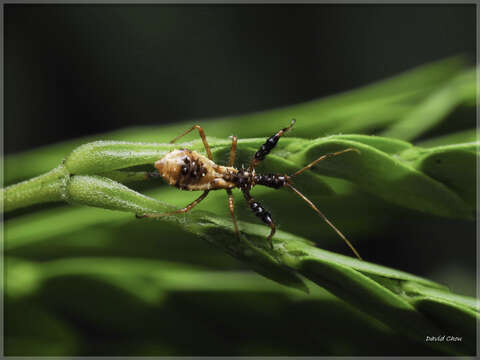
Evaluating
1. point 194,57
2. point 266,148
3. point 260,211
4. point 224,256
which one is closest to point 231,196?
point 260,211

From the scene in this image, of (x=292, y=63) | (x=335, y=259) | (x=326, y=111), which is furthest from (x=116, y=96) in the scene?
(x=335, y=259)

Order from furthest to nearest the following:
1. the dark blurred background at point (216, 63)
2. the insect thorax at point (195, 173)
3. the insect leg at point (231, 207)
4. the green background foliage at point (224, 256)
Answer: the dark blurred background at point (216, 63) < the insect thorax at point (195, 173) < the green background foliage at point (224, 256) < the insect leg at point (231, 207)

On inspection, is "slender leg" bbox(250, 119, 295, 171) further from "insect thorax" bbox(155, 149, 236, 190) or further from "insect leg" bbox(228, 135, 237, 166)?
"insect thorax" bbox(155, 149, 236, 190)

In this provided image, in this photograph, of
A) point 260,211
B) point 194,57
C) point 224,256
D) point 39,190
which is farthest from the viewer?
point 194,57

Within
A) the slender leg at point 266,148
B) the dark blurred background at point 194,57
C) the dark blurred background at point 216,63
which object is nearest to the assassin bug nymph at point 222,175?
the slender leg at point 266,148

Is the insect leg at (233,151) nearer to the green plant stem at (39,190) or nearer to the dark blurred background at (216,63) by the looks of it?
the green plant stem at (39,190)

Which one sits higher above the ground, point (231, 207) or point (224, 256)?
point (231, 207)

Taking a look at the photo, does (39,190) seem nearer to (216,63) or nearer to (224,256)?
(224,256)
